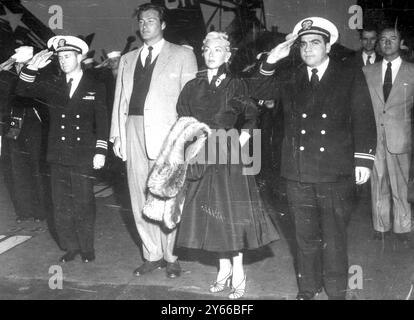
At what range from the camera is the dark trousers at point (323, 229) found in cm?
357

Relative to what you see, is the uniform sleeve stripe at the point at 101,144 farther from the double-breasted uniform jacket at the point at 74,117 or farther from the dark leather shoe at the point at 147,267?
the dark leather shoe at the point at 147,267

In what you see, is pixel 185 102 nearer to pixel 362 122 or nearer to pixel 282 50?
pixel 282 50

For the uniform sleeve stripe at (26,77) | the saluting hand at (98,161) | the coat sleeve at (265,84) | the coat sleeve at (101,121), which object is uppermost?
the uniform sleeve stripe at (26,77)

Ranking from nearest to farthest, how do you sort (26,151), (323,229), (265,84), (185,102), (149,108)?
(323,229) < (265,84) < (185,102) < (149,108) < (26,151)

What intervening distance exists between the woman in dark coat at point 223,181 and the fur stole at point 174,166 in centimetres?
8

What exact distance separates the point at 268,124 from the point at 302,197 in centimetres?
300

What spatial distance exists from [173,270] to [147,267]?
0.87 ft

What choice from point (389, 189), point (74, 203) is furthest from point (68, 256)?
point (389, 189)

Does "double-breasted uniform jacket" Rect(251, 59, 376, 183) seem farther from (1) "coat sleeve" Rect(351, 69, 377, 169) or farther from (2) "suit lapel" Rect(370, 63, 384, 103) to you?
(2) "suit lapel" Rect(370, 63, 384, 103)

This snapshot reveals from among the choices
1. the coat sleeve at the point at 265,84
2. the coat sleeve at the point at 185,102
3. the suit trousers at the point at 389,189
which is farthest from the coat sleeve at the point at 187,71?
the suit trousers at the point at 389,189

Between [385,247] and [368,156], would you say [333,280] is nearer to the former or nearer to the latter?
[368,156]

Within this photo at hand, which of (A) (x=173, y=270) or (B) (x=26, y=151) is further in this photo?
(B) (x=26, y=151)

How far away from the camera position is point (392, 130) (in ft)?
16.4

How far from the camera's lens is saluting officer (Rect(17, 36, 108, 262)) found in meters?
4.60
